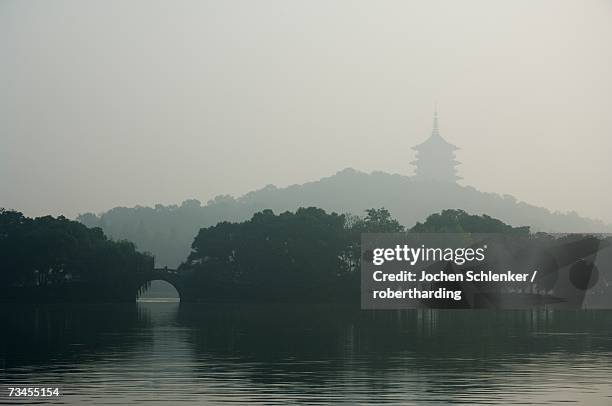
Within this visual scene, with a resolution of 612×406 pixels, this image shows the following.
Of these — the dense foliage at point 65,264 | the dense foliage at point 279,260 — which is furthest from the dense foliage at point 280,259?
the dense foliage at point 65,264

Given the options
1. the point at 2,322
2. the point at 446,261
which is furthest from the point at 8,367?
the point at 446,261

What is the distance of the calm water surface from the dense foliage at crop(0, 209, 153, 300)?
65.1 metres

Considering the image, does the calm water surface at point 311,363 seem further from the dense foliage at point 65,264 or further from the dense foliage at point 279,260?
the dense foliage at point 279,260

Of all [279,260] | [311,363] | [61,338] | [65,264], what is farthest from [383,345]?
[65,264]

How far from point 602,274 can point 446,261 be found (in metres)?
19.4

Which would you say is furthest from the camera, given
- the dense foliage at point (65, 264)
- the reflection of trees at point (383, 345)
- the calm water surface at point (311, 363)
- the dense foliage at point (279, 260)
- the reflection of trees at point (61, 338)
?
the dense foliage at point (279, 260)

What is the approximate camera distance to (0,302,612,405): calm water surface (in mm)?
39156

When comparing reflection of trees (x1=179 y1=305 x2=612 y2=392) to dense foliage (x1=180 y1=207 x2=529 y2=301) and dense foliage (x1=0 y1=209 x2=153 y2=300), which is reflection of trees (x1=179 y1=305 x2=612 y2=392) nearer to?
dense foliage (x1=180 y1=207 x2=529 y2=301)

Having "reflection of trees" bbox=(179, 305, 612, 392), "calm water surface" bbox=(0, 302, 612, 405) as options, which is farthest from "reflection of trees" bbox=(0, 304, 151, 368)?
"reflection of trees" bbox=(179, 305, 612, 392)

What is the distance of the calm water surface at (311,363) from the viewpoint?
39.2 meters

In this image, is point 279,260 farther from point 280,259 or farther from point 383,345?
point 383,345

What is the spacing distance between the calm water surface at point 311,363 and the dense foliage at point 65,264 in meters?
65.1

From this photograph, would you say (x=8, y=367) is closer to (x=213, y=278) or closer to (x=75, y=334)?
(x=75, y=334)

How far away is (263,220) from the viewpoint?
154m
